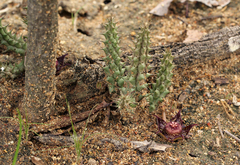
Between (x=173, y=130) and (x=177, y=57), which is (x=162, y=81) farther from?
(x=177, y=57)

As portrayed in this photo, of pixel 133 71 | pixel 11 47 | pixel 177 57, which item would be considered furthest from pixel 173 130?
pixel 11 47

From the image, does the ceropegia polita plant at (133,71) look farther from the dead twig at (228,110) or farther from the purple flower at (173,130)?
the dead twig at (228,110)

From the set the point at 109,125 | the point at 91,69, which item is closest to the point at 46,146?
the point at 109,125

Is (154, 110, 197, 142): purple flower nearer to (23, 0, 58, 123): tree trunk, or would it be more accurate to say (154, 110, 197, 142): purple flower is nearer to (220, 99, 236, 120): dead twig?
(220, 99, 236, 120): dead twig

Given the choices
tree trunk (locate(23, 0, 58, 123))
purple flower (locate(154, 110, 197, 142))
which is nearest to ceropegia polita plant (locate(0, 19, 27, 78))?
tree trunk (locate(23, 0, 58, 123))

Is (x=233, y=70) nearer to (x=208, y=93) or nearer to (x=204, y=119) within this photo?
(x=208, y=93)

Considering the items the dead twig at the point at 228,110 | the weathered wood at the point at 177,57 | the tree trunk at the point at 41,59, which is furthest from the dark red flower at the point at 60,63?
the dead twig at the point at 228,110
